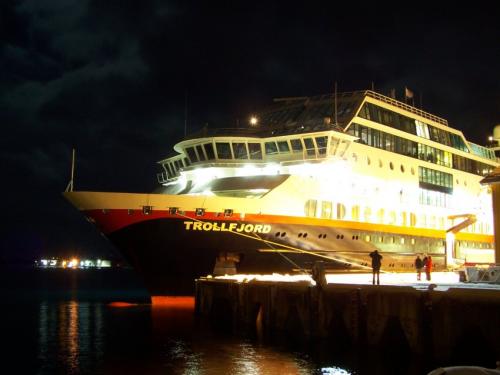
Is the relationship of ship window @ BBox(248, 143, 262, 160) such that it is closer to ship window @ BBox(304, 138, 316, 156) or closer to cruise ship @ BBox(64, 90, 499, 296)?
cruise ship @ BBox(64, 90, 499, 296)

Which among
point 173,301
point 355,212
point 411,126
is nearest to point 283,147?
point 355,212

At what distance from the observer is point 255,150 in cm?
3266

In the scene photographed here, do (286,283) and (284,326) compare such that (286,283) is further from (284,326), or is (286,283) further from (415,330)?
(415,330)

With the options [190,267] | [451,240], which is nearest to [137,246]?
[190,267]

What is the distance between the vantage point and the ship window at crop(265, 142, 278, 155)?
3244cm

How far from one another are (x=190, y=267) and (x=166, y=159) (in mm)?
9997

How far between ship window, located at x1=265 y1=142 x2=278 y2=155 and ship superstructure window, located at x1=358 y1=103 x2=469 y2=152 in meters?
5.92

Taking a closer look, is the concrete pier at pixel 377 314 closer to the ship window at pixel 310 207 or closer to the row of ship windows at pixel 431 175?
the ship window at pixel 310 207

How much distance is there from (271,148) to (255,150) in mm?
872

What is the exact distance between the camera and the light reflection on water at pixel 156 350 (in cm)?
1797

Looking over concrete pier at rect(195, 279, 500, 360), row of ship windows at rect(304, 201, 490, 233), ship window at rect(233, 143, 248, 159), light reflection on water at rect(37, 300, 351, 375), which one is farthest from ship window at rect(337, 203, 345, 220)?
light reflection on water at rect(37, 300, 351, 375)

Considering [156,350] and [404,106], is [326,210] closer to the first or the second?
[404,106]

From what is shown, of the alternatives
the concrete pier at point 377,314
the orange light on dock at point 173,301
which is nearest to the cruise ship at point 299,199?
the orange light on dock at point 173,301

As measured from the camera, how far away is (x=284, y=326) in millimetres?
22453
